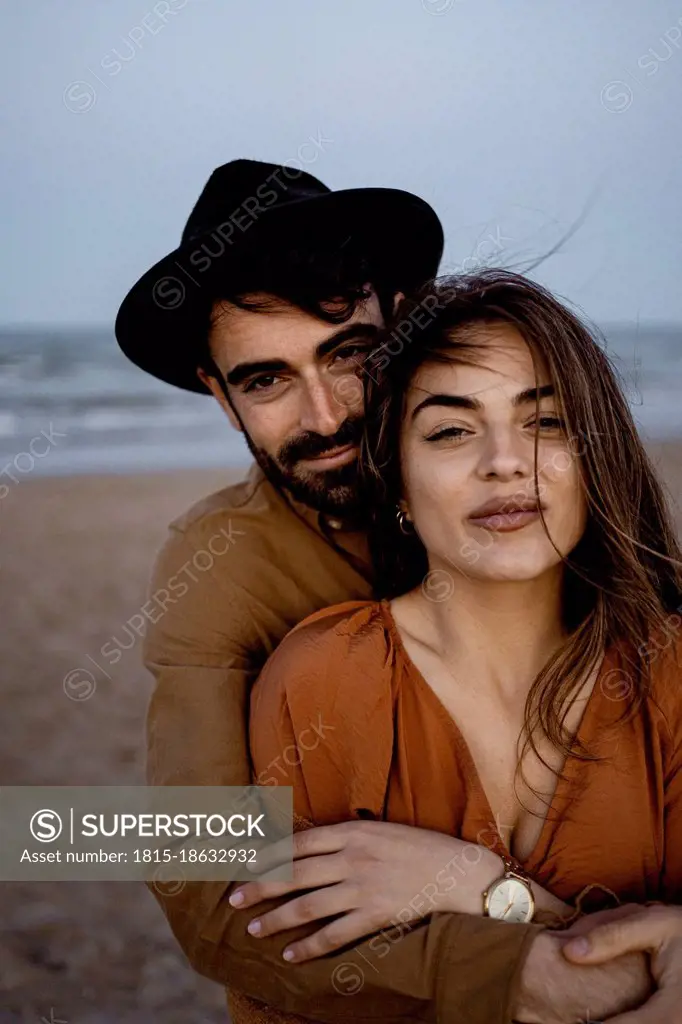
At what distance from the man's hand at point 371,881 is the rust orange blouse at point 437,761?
6 cm

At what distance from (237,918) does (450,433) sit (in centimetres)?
103

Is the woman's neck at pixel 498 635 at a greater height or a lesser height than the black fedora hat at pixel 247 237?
lesser

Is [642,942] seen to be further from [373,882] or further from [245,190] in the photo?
[245,190]

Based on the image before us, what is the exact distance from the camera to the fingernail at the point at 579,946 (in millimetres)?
1773

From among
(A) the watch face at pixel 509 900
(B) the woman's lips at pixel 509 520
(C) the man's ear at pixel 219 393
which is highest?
(C) the man's ear at pixel 219 393

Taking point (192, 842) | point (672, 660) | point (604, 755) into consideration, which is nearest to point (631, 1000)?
point (604, 755)

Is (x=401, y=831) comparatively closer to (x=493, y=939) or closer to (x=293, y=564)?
(x=493, y=939)

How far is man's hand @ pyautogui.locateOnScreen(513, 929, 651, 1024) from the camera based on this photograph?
178 cm

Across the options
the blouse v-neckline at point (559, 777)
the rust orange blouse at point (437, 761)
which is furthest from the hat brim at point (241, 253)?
the blouse v-neckline at point (559, 777)

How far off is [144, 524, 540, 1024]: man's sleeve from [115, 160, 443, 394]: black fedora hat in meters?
0.61

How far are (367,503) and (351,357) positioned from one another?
421 millimetres

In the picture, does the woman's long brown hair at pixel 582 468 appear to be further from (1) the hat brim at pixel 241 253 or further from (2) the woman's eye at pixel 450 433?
(1) the hat brim at pixel 241 253

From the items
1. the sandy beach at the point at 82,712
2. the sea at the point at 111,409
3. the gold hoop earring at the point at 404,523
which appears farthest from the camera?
the sea at the point at 111,409

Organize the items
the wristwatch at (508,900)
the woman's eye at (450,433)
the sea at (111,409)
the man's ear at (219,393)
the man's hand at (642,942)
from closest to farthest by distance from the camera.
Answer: the man's hand at (642,942) → the wristwatch at (508,900) → the woman's eye at (450,433) → the man's ear at (219,393) → the sea at (111,409)
